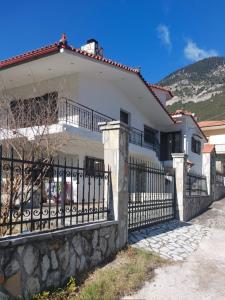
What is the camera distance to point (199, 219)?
44.6 feet

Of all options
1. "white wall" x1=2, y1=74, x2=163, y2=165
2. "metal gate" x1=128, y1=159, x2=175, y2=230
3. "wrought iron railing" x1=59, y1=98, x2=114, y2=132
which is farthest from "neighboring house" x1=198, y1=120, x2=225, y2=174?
"metal gate" x1=128, y1=159, x2=175, y2=230

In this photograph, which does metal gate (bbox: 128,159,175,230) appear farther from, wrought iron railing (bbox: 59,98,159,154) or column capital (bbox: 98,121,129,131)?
wrought iron railing (bbox: 59,98,159,154)

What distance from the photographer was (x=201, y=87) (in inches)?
3661

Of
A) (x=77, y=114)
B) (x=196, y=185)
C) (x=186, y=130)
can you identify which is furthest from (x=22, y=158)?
(x=186, y=130)

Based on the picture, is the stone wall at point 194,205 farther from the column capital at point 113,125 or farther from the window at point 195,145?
the window at point 195,145

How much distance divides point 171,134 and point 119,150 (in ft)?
62.2

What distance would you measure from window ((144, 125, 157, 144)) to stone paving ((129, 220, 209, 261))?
1307cm

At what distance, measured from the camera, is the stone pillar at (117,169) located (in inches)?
312

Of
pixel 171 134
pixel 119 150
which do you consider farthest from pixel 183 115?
pixel 119 150

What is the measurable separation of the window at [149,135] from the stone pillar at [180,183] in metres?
10.9

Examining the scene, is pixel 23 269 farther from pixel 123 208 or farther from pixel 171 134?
pixel 171 134

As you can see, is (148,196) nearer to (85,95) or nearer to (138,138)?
(85,95)

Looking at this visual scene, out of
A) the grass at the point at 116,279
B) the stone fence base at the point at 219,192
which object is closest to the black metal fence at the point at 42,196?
the grass at the point at 116,279

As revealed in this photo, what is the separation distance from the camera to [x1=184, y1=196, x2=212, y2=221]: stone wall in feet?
43.5
